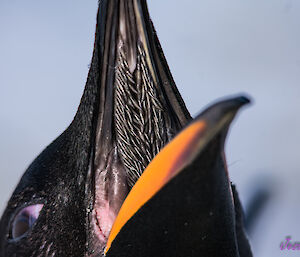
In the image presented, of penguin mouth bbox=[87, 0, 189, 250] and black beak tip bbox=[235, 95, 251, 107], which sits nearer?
black beak tip bbox=[235, 95, 251, 107]

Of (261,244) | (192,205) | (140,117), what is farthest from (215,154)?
(261,244)

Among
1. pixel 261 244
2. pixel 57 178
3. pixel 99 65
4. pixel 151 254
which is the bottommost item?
pixel 261 244

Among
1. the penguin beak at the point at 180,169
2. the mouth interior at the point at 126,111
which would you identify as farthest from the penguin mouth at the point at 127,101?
the penguin beak at the point at 180,169

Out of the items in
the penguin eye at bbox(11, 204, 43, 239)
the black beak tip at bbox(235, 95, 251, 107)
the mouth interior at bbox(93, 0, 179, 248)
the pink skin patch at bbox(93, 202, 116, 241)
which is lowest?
the pink skin patch at bbox(93, 202, 116, 241)

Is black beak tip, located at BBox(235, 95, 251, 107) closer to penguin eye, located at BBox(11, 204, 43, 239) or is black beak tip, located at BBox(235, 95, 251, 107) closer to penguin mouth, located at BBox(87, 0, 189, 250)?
penguin mouth, located at BBox(87, 0, 189, 250)

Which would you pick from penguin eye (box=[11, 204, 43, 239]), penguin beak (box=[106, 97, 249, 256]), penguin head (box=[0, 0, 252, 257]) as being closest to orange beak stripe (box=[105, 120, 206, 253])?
penguin beak (box=[106, 97, 249, 256])

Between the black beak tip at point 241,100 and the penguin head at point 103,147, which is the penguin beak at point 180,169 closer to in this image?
the black beak tip at point 241,100

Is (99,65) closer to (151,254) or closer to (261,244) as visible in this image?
(151,254)
